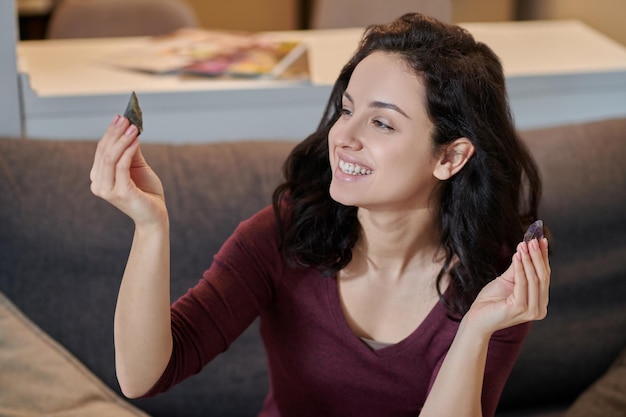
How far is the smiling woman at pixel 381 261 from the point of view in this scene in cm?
132

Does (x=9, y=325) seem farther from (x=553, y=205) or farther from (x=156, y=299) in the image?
(x=553, y=205)

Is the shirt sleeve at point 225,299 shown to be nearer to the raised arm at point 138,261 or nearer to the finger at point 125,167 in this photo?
the raised arm at point 138,261

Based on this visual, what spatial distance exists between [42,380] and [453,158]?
753 millimetres

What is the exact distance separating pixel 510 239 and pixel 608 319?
1.74 feet

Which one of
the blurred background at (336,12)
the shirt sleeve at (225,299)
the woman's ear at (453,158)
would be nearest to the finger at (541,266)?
the woman's ear at (453,158)

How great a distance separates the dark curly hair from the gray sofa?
0.94 feet

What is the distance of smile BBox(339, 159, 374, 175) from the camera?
1361 mm

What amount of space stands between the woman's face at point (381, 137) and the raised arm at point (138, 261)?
0.25 meters

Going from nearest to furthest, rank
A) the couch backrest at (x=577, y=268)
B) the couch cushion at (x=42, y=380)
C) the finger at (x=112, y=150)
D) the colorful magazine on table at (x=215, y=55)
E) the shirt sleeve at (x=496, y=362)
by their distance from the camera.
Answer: the finger at (x=112, y=150)
the shirt sleeve at (x=496, y=362)
the couch cushion at (x=42, y=380)
the couch backrest at (x=577, y=268)
the colorful magazine on table at (x=215, y=55)

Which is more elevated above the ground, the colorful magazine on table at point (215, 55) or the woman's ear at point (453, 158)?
the woman's ear at point (453, 158)

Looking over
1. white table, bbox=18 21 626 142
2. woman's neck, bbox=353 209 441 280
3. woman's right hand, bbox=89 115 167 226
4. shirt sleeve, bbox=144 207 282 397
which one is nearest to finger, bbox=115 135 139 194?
woman's right hand, bbox=89 115 167 226

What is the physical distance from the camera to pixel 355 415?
62.0 inches

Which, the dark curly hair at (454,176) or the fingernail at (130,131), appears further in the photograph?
the dark curly hair at (454,176)

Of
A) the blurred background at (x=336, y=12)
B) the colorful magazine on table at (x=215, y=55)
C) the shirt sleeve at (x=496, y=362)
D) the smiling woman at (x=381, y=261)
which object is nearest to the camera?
the smiling woman at (x=381, y=261)
